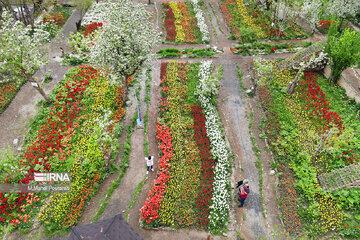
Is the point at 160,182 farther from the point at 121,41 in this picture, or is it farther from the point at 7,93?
the point at 7,93

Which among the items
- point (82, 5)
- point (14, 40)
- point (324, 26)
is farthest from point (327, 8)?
point (14, 40)

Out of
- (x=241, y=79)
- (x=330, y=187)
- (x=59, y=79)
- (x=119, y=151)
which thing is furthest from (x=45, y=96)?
(x=330, y=187)

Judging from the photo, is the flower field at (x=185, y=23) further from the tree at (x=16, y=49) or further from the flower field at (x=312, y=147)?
the tree at (x=16, y=49)

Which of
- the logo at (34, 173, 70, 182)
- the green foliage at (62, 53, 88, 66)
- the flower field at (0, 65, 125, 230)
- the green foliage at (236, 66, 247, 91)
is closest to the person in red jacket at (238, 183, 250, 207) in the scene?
the flower field at (0, 65, 125, 230)

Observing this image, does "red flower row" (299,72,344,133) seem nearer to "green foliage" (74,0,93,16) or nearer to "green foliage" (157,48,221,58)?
"green foliage" (157,48,221,58)

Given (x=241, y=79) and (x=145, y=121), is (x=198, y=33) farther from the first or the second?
(x=145, y=121)

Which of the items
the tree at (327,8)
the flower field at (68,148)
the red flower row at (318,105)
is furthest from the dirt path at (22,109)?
the tree at (327,8)
